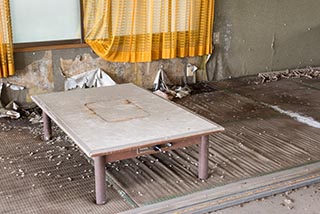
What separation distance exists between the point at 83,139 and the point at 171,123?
0.64 meters

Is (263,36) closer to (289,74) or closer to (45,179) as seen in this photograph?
(289,74)

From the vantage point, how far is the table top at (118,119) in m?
2.63

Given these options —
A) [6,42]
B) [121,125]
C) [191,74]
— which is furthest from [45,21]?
[121,125]

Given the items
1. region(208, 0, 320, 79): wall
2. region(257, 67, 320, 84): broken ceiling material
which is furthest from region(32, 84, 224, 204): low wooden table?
region(257, 67, 320, 84): broken ceiling material

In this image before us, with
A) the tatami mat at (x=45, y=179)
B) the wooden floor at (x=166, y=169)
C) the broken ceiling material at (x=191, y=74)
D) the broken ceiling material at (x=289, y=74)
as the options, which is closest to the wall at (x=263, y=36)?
the broken ceiling material at (x=289, y=74)

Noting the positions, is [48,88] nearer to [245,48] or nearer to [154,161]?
[154,161]

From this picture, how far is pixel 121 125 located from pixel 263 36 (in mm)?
3740

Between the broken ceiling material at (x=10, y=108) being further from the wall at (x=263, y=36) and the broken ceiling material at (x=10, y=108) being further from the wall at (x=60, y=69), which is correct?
the wall at (x=263, y=36)

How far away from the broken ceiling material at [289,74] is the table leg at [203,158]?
10.2ft

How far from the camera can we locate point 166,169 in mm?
3197

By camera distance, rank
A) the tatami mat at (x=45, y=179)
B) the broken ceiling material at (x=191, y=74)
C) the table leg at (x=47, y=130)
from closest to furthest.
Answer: the tatami mat at (x=45, y=179)
the table leg at (x=47, y=130)
the broken ceiling material at (x=191, y=74)

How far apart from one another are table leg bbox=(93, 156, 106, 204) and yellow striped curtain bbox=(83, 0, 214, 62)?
95.5 inches

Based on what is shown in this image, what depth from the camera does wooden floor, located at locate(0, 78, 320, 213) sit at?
2.76 metres

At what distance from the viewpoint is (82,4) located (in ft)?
15.0
